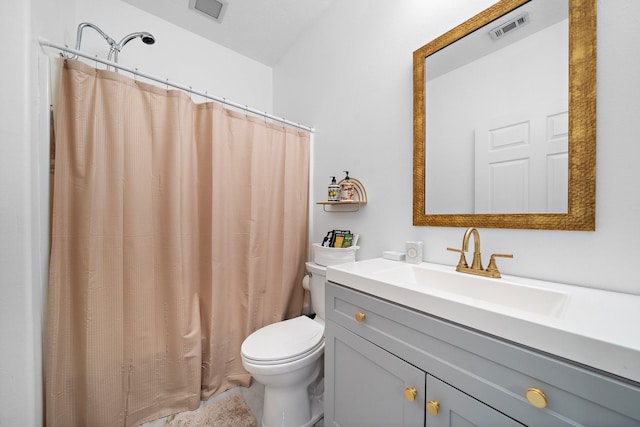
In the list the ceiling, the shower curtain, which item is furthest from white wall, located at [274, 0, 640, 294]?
the shower curtain

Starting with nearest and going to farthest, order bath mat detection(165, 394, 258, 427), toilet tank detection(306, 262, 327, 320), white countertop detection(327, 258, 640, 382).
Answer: white countertop detection(327, 258, 640, 382) → bath mat detection(165, 394, 258, 427) → toilet tank detection(306, 262, 327, 320)

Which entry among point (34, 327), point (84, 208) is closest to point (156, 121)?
point (84, 208)

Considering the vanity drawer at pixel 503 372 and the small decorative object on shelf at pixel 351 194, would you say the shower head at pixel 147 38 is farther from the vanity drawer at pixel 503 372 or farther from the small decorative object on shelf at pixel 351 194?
the vanity drawer at pixel 503 372

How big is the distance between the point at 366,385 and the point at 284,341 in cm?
52

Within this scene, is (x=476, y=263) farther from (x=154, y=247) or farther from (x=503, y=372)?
(x=154, y=247)

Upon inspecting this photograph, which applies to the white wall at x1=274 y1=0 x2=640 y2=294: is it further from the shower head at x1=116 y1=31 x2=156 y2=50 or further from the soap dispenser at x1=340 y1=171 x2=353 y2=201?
the shower head at x1=116 y1=31 x2=156 y2=50

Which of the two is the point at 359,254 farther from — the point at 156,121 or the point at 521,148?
the point at 156,121

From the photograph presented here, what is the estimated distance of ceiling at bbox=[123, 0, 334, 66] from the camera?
170cm

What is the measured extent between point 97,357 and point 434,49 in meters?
2.18

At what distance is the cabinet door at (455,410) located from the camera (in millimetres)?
571

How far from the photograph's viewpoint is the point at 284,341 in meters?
1.25

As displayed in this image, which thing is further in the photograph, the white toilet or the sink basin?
the white toilet

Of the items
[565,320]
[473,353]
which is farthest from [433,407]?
[565,320]

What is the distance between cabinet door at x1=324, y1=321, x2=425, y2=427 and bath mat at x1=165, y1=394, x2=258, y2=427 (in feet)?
1.80
